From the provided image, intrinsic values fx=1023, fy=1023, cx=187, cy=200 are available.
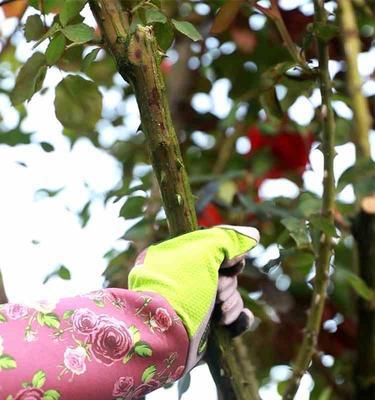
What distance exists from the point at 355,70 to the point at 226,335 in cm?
40

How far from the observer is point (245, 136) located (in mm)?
1609

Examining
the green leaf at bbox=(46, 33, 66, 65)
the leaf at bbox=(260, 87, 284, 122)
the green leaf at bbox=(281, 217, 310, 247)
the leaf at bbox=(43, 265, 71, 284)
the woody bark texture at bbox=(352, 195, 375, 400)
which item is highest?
the green leaf at bbox=(46, 33, 66, 65)

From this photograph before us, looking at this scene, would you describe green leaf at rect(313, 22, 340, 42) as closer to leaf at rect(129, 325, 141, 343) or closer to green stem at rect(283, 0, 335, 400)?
green stem at rect(283, 0, 335, 400)

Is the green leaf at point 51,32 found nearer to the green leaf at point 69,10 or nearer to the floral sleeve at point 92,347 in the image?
the green leaf at point 69,10

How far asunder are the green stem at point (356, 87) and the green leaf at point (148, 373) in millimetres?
409

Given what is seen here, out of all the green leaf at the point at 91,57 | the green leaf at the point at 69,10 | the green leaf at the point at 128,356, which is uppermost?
the green leaf at the point at 69,10

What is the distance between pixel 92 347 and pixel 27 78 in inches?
10.5

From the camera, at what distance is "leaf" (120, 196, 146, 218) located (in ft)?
3.58

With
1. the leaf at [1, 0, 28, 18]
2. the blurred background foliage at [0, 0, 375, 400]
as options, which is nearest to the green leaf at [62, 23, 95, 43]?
the blurred background foliage at [0, 0, 375, 400]

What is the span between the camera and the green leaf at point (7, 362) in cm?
74

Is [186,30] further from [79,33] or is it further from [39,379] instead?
[39,379]

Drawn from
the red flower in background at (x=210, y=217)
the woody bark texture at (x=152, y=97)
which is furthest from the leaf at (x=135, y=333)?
the red flower in background at (x=210, y=217)

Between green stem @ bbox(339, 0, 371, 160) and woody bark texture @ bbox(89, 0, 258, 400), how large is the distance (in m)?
0.32

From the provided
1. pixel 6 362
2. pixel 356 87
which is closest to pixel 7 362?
pixel 6 362
